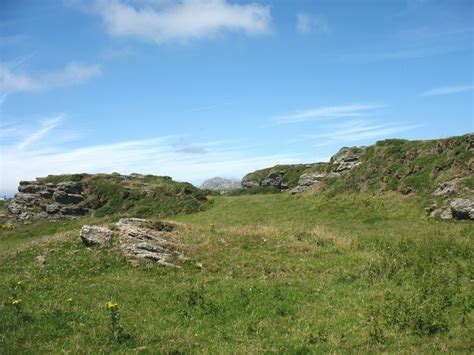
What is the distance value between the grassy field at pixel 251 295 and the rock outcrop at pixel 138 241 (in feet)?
1.97

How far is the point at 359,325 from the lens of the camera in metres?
12.2

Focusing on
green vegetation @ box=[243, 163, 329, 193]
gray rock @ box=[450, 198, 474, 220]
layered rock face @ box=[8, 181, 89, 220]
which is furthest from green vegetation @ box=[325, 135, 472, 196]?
layered rock face @ box=[8, 181, 89, 220]

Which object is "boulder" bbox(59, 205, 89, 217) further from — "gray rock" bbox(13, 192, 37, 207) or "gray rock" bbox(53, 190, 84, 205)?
"gray rock" bbox(13, 192, 37, 207)

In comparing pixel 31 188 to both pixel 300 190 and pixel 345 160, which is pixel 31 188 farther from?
pixel 345 160

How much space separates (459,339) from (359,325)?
244cm

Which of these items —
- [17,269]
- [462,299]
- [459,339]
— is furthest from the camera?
[17,269]

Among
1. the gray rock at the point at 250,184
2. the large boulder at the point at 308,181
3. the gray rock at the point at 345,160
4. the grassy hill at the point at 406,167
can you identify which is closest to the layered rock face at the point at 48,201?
the large boulder at the point at 308,181

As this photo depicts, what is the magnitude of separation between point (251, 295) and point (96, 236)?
30.6ft

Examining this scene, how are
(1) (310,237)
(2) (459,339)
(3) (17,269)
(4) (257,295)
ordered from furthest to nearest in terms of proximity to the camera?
(1) (310,237) → (3) (17,269) → (4) (257,295) → (2) (459,339)

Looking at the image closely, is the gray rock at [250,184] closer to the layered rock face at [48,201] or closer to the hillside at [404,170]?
the hillside at [404,170]

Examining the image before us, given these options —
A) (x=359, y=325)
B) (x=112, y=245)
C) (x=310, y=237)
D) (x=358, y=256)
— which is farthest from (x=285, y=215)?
(x=359, y=325)

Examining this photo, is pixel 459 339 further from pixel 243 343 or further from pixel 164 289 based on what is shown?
pixel 164 289

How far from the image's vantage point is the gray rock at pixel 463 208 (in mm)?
28859

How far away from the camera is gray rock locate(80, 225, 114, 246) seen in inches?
816
